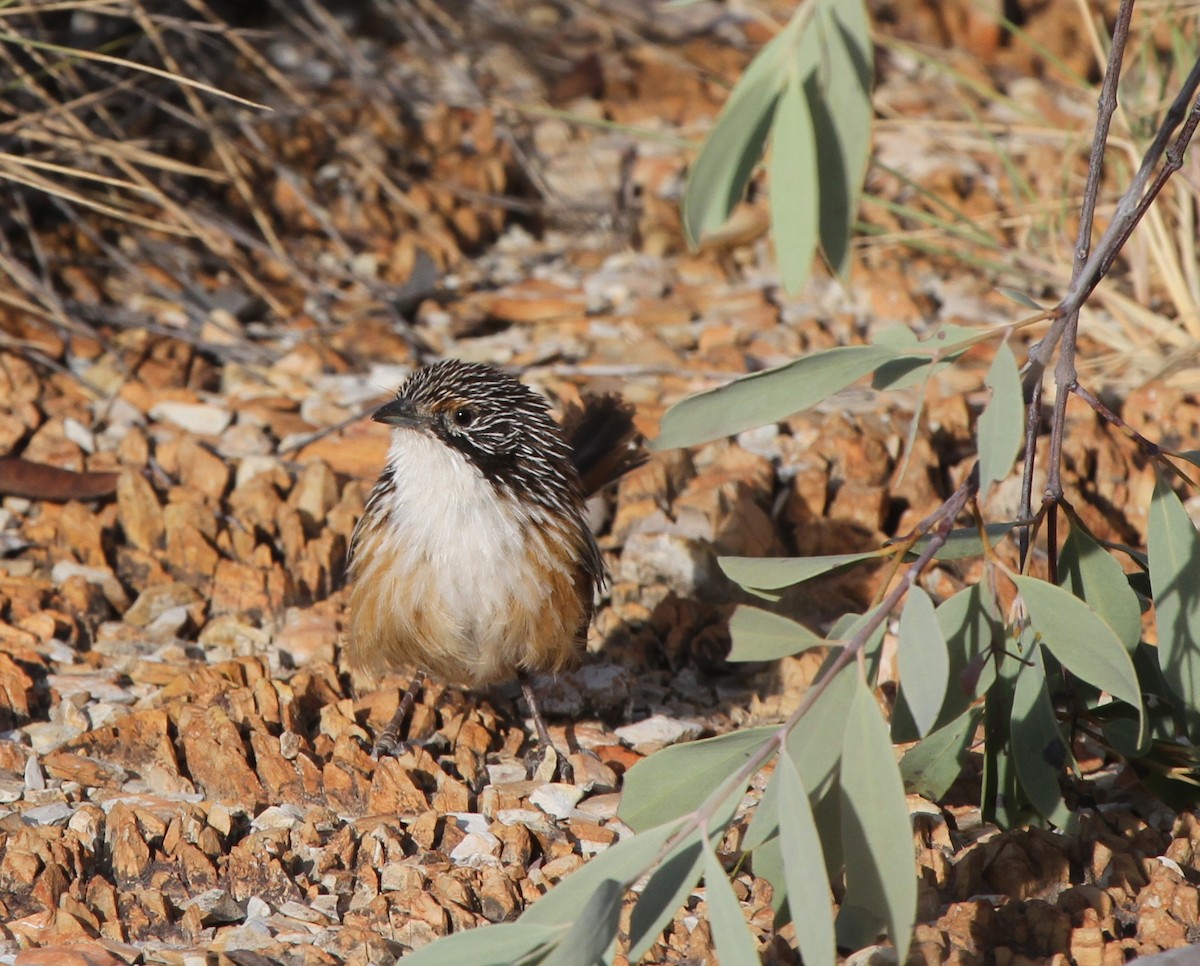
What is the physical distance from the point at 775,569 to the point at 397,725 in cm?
167

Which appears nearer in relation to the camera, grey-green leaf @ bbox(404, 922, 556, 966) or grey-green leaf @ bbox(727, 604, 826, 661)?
grey-green leaf @ bbox(404, 922, 556, 966)

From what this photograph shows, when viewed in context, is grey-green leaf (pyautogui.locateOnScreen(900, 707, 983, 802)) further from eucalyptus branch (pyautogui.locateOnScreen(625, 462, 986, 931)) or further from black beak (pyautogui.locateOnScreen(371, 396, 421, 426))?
black beak (pyautogui.locateOnScreen(371, 396, 421, 426))

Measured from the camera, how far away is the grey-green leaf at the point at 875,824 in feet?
9.68

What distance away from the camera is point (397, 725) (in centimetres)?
457

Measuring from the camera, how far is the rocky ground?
3736 mm

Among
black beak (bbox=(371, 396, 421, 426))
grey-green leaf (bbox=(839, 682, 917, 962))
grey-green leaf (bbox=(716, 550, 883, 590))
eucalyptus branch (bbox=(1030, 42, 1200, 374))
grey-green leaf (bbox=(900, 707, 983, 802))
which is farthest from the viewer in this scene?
black beak (bbox=(371, 396, 421, 426))

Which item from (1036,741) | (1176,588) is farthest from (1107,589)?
(1036,741)

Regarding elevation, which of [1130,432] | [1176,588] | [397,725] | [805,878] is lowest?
[397,725]

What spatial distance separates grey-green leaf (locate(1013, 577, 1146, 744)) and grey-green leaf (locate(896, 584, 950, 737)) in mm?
351

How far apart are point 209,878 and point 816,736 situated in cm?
174

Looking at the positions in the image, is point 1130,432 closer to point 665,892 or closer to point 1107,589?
point 1107,589

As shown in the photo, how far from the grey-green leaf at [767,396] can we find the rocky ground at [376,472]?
1358mm

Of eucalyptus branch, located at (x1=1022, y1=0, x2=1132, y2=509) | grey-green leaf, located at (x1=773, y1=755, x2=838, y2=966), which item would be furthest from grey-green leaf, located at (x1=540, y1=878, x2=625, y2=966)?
eucalyptus branch, located at (x1=1022, y1=0, x2=1132, y2=509)

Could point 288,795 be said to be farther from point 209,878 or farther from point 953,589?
point 953,589
